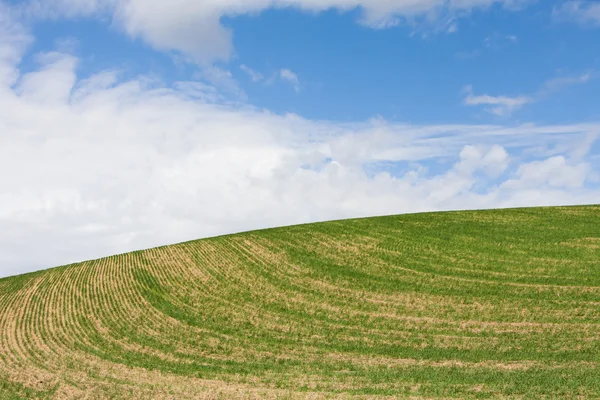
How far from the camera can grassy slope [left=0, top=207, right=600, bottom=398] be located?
24422mm

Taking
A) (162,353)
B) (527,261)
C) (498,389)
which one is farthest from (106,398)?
(527,261)

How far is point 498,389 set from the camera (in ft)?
70.6

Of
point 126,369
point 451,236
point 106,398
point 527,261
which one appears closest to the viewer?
point 106,398

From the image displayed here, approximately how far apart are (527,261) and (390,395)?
24999mm

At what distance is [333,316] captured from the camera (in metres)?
34.8

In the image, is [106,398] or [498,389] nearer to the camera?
[498,389]

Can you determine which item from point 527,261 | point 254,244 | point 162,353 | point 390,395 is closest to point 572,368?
point 390,395

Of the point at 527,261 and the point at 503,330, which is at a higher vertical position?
the point at 527,261

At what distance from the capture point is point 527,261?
41688 mm

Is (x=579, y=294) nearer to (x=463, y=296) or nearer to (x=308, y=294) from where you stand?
(x=463, y=296)

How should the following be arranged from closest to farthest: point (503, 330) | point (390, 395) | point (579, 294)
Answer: point (390, 395)
point (503, 330)
point (579, 294)

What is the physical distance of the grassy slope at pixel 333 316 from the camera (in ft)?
80.1

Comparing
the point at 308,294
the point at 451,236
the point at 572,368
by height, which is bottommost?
the point at 572,368

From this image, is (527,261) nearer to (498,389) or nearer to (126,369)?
(498,389)
